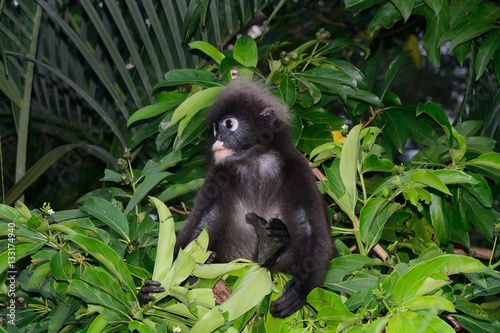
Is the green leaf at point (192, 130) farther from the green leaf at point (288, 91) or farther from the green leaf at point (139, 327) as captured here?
the green leaf at point (139, 327)

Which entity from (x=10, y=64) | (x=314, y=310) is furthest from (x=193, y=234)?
(x=10, y=64)

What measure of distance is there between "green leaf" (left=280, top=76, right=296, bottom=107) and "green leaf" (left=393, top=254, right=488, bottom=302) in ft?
4.04

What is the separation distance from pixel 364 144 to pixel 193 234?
35.9 inches

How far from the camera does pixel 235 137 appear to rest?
2.70 m

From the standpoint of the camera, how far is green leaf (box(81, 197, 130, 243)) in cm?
204

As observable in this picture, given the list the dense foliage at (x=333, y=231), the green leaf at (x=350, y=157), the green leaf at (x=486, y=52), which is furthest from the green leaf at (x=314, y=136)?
the green leaf at (x=486, y=52)

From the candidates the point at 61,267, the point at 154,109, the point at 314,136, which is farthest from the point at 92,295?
the point at 314,136

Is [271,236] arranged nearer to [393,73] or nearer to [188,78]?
[188,78]

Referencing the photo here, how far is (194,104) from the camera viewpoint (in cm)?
254

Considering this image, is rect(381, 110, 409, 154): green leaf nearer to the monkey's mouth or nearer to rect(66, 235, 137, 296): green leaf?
the monkey's mouth

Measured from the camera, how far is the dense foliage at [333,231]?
157 cm

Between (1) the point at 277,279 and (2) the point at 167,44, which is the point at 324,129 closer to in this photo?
(1) the point at 277,279

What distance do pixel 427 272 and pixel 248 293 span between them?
24.3 inches

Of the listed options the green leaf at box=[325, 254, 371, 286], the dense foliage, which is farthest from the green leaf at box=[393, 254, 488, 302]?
the green leaf at box=[325, 254, 371, 286]
